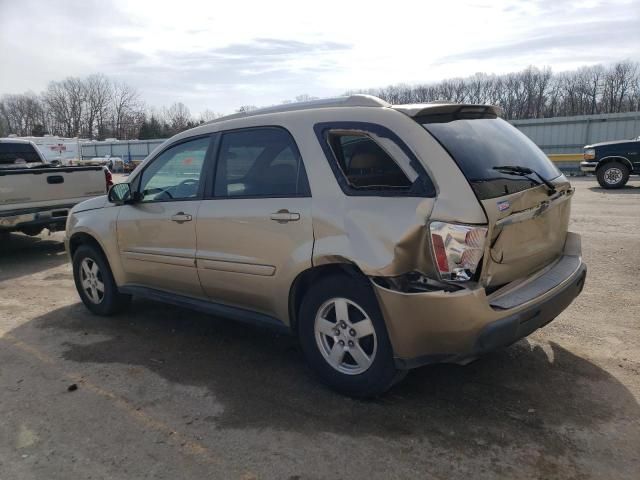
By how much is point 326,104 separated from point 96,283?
3.20m

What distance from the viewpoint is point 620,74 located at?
7181 centimetres

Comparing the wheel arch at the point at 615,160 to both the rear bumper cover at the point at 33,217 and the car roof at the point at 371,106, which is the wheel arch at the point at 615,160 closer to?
the car roof at the point at 371,106

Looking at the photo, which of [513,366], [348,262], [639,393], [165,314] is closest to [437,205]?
[348,262]

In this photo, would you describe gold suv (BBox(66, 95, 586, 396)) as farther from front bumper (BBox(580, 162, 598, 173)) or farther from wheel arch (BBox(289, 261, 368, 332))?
front bumper (BBox(580, 162, 598, 173))

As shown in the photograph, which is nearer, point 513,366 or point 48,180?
point 513,366

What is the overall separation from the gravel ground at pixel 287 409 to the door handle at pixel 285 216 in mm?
1178

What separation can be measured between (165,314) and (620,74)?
8275 centimetres

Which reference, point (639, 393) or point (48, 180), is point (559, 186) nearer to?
point (639, 393)

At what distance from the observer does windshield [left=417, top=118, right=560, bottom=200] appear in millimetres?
3000

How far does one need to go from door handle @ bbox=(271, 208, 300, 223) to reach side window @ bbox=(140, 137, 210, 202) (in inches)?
38.6

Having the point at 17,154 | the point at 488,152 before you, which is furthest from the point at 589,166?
the point at 17,154

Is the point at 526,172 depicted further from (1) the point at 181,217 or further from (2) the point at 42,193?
(2) the point at 42,193

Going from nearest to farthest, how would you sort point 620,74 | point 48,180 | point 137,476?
1. point 137,476
2. point 48,180
3. point 620,74

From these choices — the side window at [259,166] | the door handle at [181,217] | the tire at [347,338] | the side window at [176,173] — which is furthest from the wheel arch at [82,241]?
the tire at [347,338]
